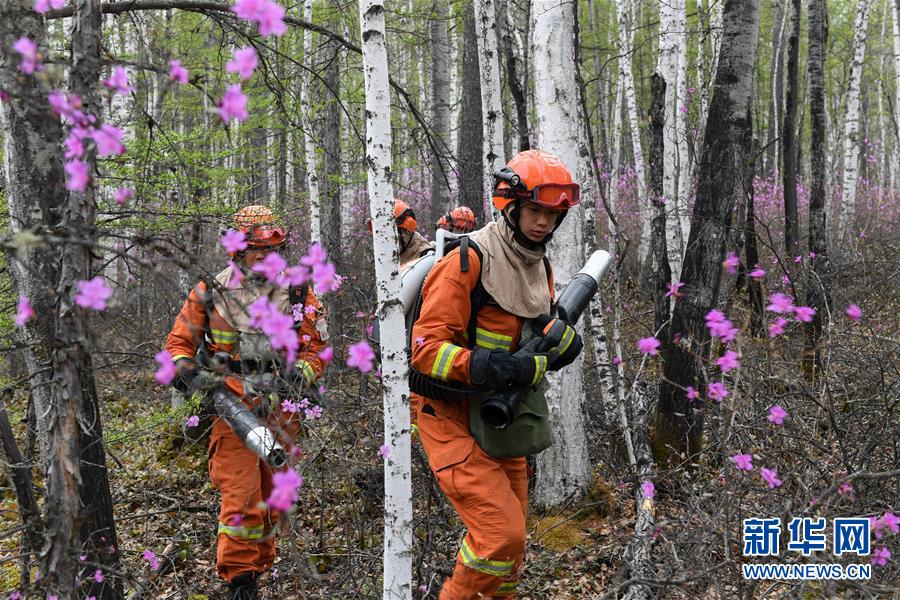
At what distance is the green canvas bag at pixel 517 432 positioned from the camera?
322 centimetres

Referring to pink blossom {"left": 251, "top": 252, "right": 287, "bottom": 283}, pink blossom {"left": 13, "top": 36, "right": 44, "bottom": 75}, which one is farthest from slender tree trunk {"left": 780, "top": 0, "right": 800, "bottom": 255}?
pink blossom {"left": 13, "top": 36, "right": 44, "bottom": 75}

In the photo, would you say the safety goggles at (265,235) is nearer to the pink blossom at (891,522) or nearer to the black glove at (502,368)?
the black glove at (502,368)

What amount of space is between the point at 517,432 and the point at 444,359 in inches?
19.3

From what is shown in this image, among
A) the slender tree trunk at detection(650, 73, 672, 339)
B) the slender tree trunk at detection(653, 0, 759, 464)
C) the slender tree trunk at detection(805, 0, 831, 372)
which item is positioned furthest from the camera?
the slender tree trunk at detection(805, 0, 831, 372)

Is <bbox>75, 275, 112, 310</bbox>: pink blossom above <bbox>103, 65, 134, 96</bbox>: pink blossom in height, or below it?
below

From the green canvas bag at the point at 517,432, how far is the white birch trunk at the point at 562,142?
4.30 ft

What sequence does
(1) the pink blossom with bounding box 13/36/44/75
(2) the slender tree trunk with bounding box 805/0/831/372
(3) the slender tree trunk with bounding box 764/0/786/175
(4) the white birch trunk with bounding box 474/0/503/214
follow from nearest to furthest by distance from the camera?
(1) the pink blossom with bounding box 13/36/44/75
(4) the white birch trunk with bounding box 474/0/503/214
(2) the slender tree trunk with bounding box 805/0/831/372
(3) the slender tree trunk with bounding box 764/0/786/175

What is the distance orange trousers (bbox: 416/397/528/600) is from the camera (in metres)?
3.06

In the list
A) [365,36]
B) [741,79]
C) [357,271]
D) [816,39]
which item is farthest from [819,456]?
[357,271]

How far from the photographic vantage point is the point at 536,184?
10.9 feet

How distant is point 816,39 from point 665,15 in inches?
83.5

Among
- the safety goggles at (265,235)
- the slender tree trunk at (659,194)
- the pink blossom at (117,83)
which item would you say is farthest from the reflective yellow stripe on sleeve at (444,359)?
the slender tree trunk at (659,194)

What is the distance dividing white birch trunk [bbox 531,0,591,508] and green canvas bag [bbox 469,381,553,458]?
4.30 feet

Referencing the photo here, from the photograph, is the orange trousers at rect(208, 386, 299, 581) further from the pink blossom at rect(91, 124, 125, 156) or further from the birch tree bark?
→ the birch tree bark
